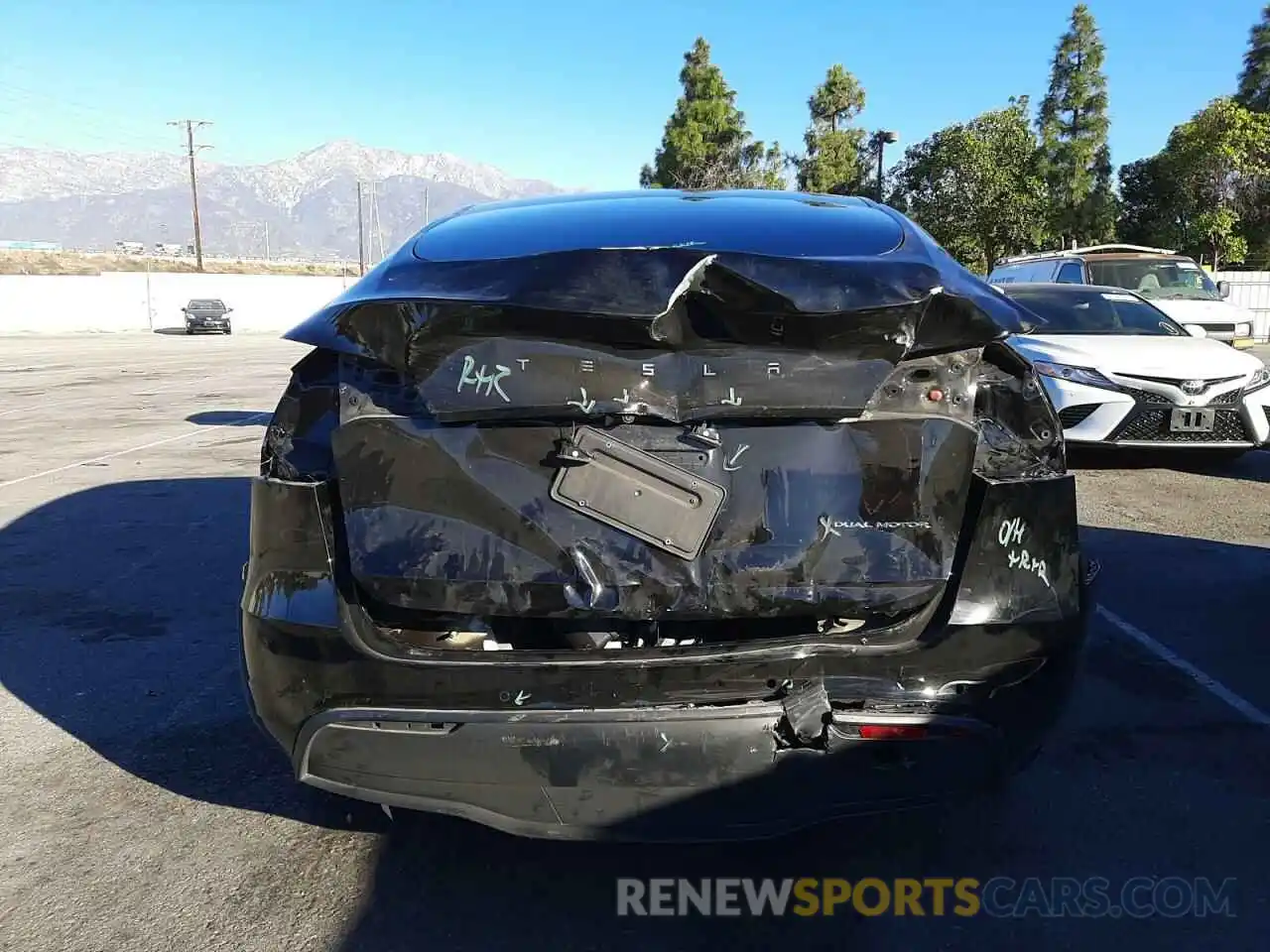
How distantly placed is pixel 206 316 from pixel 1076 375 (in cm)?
3784

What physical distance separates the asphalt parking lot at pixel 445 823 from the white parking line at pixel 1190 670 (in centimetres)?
1

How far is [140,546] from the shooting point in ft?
19.7

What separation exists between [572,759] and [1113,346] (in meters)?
7.05

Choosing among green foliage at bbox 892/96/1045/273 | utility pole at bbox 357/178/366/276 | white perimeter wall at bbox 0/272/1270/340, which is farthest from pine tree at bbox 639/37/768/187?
utility pole at bbox 357/178/366/276

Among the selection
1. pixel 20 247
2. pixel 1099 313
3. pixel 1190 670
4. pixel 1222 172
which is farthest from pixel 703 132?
pixel 20 247

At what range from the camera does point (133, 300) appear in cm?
4316

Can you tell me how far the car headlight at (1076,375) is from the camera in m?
7.47

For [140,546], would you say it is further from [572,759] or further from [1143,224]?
[1143,224]

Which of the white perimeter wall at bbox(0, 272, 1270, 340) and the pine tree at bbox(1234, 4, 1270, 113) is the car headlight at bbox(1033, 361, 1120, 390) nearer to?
the white perimeter wall at bbox(0, 272, 1270, 340)

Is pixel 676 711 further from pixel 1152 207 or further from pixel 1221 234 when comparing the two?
pixel 1152 207

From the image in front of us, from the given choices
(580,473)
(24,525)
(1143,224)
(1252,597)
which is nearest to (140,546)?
(24,525)

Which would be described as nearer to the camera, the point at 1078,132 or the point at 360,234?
the point at 1078,132

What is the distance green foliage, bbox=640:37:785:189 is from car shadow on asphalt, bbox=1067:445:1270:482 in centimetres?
3410

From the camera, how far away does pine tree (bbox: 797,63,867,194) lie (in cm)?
4012
